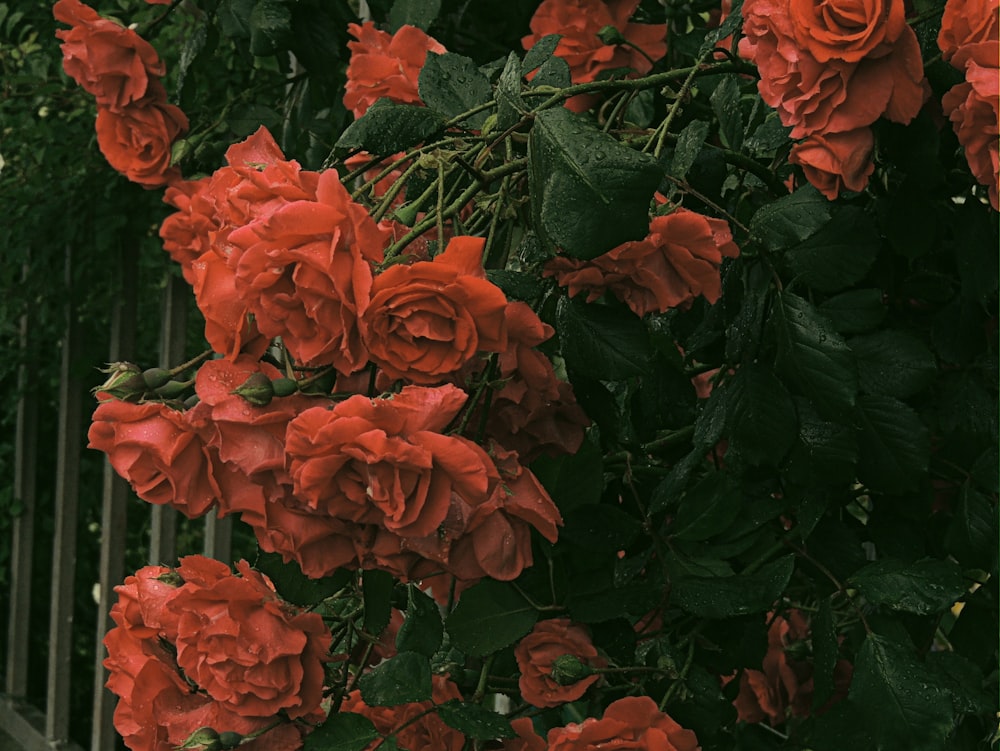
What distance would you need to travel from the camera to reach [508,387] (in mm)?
711

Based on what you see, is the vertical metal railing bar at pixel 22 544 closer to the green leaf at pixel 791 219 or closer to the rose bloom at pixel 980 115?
the green leaf at pixel 791 219

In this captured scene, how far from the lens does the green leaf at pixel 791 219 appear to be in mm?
851

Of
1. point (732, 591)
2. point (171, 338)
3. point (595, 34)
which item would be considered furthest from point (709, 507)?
point (171, 338)

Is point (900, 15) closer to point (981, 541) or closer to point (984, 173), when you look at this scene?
point (984, 173)

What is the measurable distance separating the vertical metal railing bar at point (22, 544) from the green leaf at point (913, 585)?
236 centimetres

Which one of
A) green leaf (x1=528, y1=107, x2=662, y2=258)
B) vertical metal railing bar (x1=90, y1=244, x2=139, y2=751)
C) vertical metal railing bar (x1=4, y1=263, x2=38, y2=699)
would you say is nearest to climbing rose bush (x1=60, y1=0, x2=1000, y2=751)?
green leaf (x1=528, y1=107, x2=662, y2=258)

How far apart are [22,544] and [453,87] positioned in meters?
2.47

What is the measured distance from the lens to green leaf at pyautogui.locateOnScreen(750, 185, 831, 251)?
851 millimetres

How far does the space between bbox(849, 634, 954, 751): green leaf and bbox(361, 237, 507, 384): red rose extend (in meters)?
0.40

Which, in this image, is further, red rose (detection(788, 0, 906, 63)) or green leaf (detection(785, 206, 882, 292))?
green leaf (detection(785, 206, 882, 292))

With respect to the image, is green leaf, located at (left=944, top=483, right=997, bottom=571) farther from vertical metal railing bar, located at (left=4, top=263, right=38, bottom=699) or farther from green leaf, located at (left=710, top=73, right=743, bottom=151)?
vertical metal railing bar, located at (left=4, top=263, right=38, bottom=699)

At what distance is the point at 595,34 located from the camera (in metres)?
1.21

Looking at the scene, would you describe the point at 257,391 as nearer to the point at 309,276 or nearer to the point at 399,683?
the point at 309,276

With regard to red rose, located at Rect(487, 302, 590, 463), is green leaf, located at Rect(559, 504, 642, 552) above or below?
below
